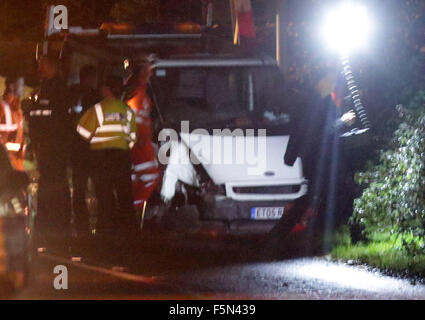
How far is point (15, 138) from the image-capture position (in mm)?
10305

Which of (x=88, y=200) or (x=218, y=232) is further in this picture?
(x=88, y=200)

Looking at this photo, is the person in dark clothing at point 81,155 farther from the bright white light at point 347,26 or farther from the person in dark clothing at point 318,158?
the bright white light at point 347,26

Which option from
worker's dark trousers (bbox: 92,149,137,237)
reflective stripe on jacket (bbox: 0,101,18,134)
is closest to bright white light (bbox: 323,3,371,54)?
worker's dark trousers (bbox: 92,149,137,237)

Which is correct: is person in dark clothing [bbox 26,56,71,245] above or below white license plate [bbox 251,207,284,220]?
above

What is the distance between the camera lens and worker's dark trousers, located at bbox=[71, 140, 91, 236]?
1284cm

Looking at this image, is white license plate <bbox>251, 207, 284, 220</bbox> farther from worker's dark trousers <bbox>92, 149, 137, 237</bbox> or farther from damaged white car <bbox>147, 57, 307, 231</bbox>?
worker's dark trousers <bbox>92, 149, 137, 237</bbox>

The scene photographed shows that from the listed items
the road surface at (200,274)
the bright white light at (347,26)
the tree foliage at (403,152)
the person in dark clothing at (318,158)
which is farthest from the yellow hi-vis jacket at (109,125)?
the tree foliage at (403,152)

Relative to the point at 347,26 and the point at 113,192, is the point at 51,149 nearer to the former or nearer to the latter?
the point at 113,192

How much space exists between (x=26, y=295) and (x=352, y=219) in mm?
4742

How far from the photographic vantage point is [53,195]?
42.5ft

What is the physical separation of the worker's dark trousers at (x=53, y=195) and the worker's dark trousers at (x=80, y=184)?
0.11 m

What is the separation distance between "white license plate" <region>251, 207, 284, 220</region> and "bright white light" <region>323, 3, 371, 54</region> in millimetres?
2305
